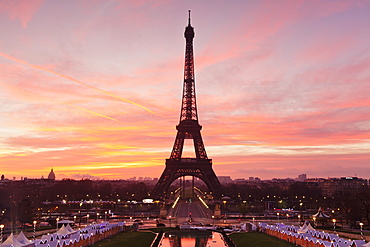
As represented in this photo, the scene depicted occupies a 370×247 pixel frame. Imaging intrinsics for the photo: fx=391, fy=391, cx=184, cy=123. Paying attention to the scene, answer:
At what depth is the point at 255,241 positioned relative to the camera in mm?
46500

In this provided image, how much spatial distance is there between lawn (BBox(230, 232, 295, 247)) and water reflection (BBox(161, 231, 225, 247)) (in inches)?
82.0

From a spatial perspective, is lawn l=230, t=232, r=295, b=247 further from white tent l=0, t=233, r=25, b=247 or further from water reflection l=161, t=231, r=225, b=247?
white tent l=0, t=233, r=25, b=247

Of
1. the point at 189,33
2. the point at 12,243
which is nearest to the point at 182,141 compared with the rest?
the point at 189,33

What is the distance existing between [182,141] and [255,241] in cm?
6471

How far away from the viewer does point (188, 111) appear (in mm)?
107750

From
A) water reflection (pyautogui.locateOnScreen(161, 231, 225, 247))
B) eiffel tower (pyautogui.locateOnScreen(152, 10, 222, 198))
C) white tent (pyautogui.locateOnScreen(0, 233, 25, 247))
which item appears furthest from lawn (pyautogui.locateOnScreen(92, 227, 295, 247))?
eiffel tower (pyautogui.locateOnScreen(152, 10, 222, 198))

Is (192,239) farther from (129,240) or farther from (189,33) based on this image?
(189,33)

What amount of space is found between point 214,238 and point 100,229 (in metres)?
15.5

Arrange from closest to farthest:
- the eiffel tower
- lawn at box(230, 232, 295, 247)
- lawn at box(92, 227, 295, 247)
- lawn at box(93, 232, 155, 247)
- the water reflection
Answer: lawn at box(230, 232, 295, 247), lawn at box(92, 227, 295, 247), lawn at box(93, 232, 155, 247), the water reflection, the eiffel tower

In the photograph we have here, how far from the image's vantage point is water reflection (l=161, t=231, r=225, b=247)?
48.1m

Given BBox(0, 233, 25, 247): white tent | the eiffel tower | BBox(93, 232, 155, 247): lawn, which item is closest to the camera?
BBox(0, 233, 25, 247): white tent

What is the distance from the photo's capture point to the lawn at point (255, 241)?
42662 millimetres

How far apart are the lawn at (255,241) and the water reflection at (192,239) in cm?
208

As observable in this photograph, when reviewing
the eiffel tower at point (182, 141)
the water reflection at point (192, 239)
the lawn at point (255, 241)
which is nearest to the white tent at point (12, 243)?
the water reflection at point (192, 239)
